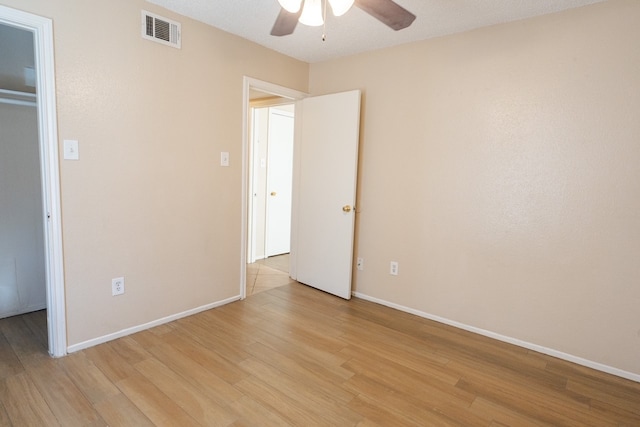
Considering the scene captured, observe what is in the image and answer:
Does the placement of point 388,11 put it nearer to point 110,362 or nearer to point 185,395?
point 185,395

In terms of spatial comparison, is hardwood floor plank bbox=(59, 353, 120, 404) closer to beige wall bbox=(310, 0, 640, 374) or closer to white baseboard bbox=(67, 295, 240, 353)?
white baseboard bbox=(67, 295, 240, 353)

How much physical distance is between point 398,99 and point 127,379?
293 cm

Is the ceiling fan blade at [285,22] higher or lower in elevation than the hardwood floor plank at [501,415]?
higher

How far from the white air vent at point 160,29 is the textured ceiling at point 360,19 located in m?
0.10

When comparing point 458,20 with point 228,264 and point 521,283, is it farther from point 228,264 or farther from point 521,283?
point 228,264

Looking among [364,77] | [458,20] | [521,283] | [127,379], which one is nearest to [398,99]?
[364,77]

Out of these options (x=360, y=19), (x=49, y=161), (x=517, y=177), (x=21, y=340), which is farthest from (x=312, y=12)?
(x=21, y=340)

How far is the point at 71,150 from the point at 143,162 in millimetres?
443

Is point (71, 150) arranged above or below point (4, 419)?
above

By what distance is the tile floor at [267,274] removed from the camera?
3729 millimetres

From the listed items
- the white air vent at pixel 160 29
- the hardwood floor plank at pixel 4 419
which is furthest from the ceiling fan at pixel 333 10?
the hardwood floor plank at pixel 4 419

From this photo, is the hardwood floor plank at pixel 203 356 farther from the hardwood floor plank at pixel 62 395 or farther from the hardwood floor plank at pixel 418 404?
the hardwood floor plank at pixel 418 404

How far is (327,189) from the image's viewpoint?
3.51m

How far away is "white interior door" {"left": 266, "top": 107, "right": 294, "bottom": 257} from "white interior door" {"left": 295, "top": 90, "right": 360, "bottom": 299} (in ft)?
3.63
